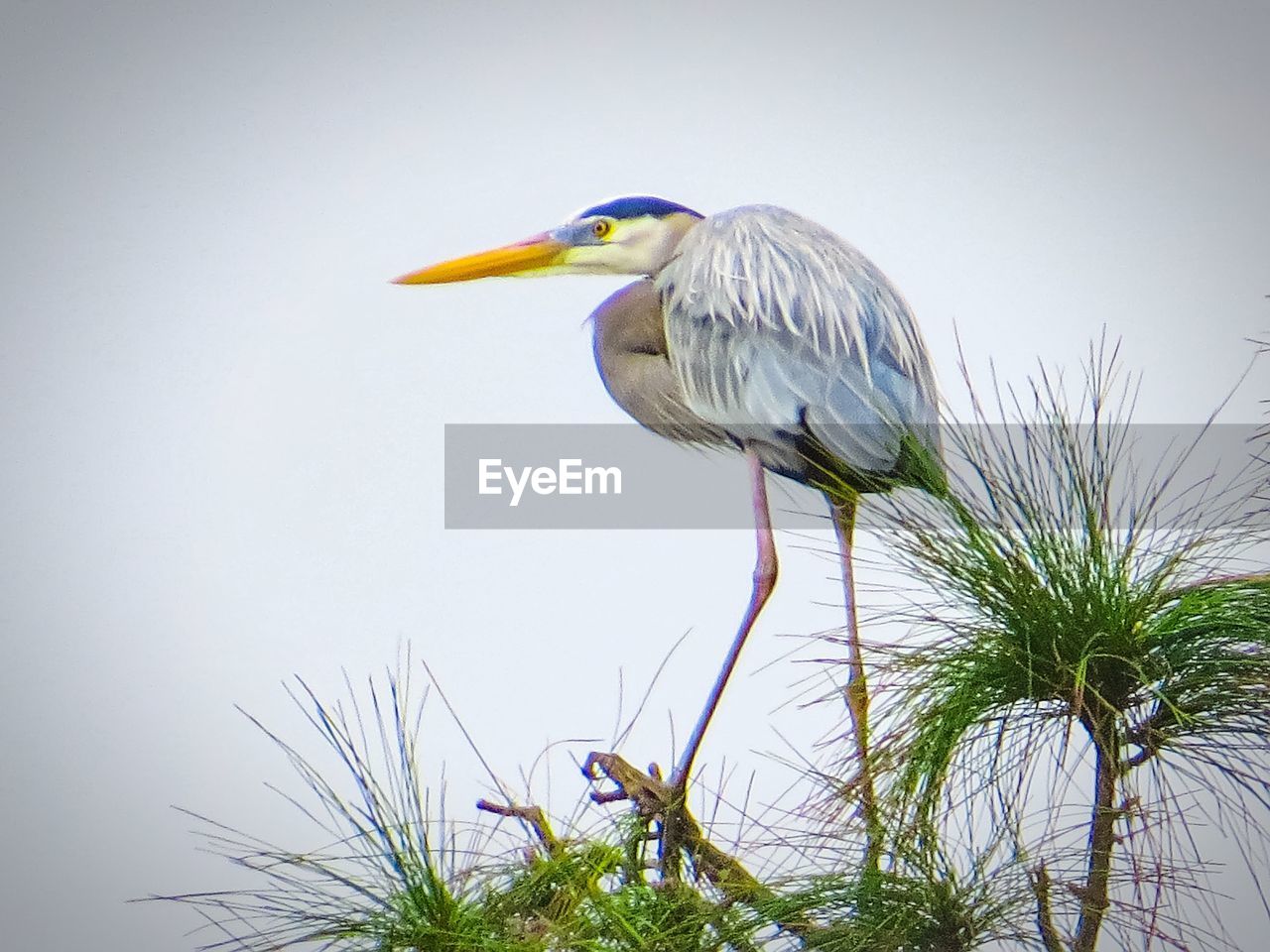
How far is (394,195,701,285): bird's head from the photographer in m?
1.44

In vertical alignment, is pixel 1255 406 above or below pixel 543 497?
above

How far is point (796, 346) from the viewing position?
1.29 metres

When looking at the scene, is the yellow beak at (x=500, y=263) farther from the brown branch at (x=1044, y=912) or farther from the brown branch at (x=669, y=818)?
the brown branch at (x=1044, y=912)

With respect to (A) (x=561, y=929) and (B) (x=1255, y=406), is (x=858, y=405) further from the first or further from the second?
(B) (x=1255, y=406)

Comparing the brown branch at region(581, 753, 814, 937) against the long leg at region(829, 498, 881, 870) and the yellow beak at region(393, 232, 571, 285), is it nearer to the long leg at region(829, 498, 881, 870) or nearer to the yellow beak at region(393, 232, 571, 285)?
the long leg at region(829, 498, 881, 870)

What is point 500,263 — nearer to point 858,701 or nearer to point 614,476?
point 614,476

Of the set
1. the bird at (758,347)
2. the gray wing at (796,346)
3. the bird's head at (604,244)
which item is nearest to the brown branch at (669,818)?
the bird at (758,347)

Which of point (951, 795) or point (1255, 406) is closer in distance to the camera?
point (951, 795)

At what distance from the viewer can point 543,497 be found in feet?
5.41

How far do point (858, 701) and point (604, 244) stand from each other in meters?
0.58

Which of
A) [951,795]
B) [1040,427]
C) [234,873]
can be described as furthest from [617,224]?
[234,873]

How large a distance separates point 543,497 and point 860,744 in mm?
732

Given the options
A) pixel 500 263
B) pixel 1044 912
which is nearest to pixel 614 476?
pixel 500 263

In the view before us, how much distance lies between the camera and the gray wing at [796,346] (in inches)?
49.6
